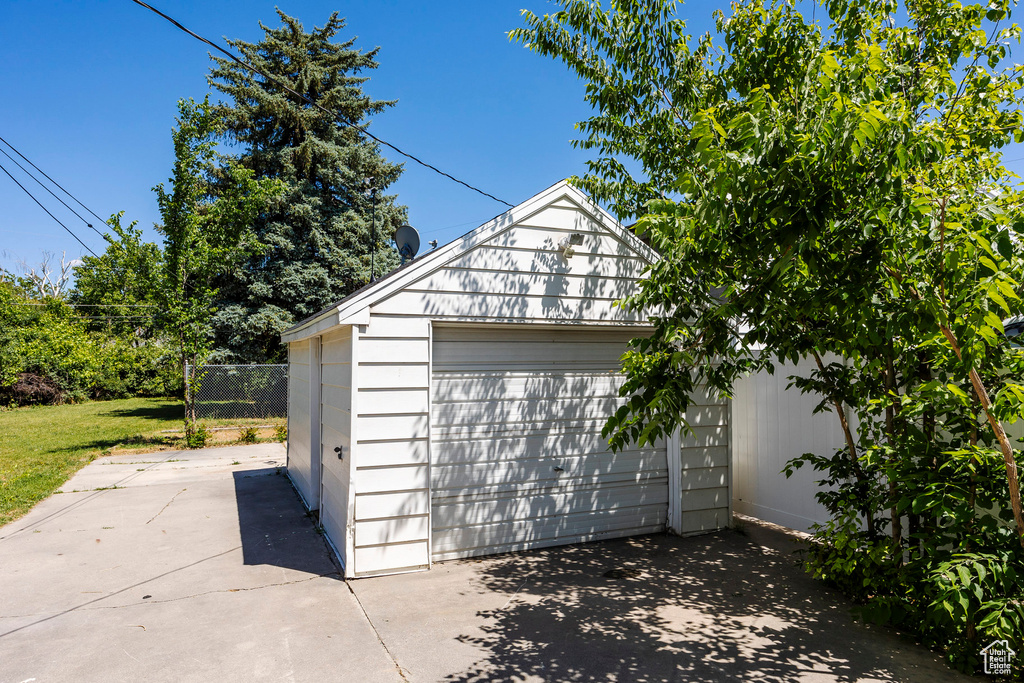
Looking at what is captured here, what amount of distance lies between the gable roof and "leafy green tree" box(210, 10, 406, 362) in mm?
13073

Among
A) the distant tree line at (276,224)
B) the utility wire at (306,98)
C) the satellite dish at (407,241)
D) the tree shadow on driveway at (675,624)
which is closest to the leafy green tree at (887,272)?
the tree shadow on driveway at (675,624)

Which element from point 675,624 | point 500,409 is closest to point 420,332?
point 500,409

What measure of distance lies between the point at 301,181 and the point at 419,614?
1787 centimetres

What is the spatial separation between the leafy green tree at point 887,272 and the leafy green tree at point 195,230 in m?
11.2

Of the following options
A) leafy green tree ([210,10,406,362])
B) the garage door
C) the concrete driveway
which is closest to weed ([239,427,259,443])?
leafy green tree ([210,10,406,362])

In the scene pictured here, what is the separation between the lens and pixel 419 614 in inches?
157

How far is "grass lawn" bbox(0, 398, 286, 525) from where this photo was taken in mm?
8391

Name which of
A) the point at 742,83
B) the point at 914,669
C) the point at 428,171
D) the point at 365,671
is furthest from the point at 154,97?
the point at 914,669

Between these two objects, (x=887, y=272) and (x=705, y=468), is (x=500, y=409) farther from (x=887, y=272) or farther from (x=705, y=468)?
(x=887, y=272)

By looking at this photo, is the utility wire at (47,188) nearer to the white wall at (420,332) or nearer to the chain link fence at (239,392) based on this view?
the chain link fence at (239,392)

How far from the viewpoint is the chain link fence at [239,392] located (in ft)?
45.7

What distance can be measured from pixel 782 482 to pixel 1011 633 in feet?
11.9

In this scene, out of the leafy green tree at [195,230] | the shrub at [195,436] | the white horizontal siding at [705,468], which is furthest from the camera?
the shrub at [195,436]

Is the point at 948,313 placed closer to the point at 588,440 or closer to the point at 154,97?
the point at 588,440
